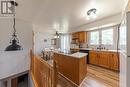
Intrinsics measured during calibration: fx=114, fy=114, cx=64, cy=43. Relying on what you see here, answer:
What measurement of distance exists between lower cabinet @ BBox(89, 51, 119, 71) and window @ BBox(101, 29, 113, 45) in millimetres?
945

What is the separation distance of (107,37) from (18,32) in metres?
4.95

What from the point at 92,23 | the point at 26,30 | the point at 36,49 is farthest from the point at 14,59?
the point at 36,49

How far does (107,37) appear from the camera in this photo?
6691 mm

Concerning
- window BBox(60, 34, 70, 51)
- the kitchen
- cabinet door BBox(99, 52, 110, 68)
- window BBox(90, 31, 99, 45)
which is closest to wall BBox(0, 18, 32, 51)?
the kitchen

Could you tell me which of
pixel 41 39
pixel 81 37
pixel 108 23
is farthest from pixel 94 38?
pixel 41 39

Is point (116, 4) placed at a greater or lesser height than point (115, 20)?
greater

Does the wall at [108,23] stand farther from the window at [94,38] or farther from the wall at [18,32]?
the wall at [18,32]

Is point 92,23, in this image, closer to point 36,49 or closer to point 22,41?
point 22,41

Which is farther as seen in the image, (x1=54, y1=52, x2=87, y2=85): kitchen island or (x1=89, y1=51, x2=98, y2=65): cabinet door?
(x1=89, y1=51, x2=98, y2=65): cabinet door

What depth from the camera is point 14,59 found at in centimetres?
527

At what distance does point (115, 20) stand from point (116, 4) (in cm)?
111

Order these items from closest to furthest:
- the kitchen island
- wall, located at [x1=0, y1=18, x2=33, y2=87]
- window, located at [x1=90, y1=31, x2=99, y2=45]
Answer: the kitchen island → wall, located at [x1=0, y1=18, x2=33, y2=87] → window, located at [x1=90, y1=31, x2=99, y2=45]

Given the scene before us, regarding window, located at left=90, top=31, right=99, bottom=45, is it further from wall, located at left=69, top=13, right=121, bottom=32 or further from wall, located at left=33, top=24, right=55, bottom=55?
wall, located at left=33, top=24, right=55, bottom=55

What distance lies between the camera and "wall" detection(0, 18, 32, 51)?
518 centimetres
